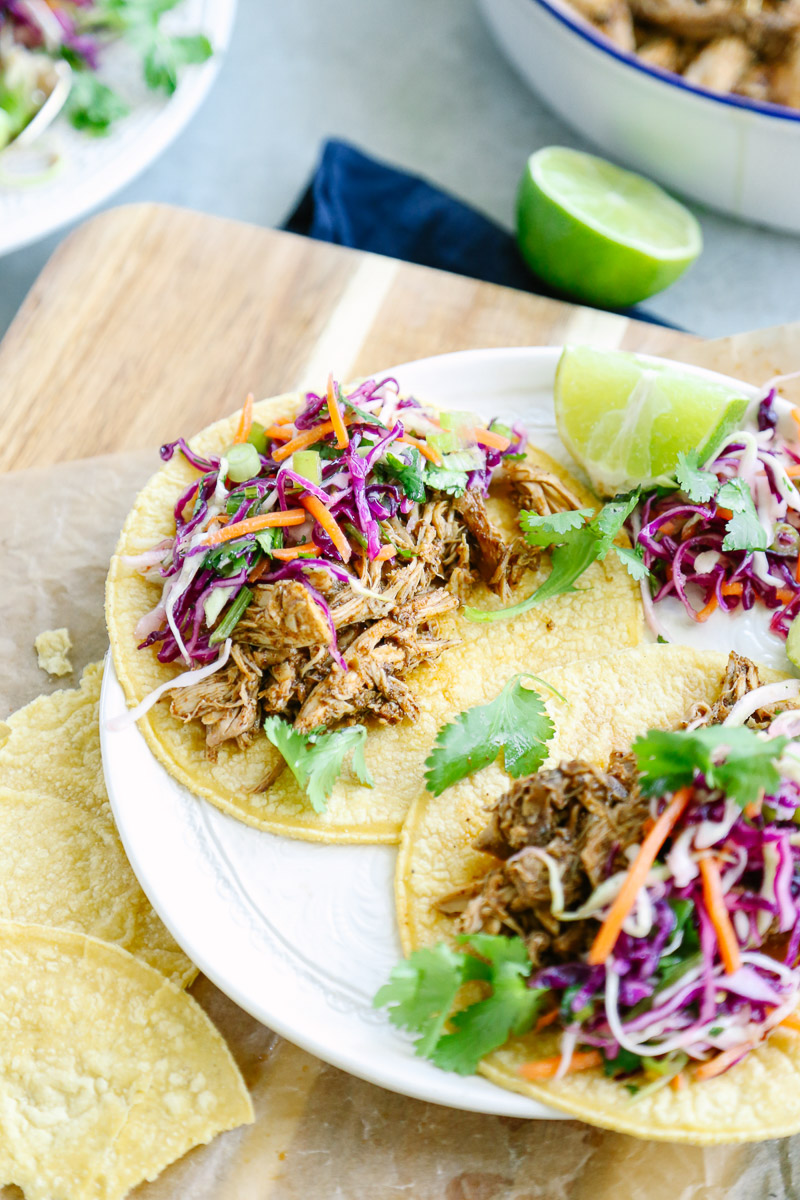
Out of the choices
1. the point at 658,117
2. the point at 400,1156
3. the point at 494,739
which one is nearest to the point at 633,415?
the point at 494,739

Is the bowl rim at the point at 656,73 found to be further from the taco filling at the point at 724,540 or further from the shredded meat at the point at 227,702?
the shredded meat at the point at 227,702

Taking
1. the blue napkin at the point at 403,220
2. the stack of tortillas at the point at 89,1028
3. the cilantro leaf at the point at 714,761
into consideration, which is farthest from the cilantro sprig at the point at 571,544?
the blue napkin at the point at 403,220

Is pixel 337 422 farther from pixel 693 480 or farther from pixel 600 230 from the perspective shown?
pixel 600 230

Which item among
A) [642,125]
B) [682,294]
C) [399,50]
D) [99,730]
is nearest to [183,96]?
[399,50]

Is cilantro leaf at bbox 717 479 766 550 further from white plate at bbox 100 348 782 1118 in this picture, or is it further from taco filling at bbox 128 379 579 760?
white plate at bbox 100 348 782 1118

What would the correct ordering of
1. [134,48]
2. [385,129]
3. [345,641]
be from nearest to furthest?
[345,641] → [134,48] → [385,129]

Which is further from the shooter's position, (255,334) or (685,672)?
(255,334)

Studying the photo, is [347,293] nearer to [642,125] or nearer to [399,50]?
[642,125]
